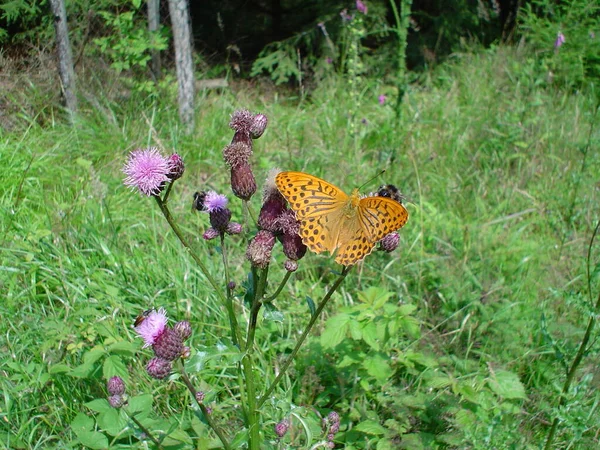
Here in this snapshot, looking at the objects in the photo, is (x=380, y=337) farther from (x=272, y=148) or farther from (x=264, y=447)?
(x=272, y=148)

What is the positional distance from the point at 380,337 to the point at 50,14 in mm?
4199

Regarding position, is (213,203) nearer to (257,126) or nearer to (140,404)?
(257,126)

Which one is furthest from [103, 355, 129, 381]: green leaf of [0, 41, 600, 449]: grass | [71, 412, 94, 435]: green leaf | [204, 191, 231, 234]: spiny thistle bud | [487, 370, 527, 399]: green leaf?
[487, 370, 527, 399]: green leaf

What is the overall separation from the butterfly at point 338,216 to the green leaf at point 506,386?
95cm

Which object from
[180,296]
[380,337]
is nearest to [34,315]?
[180,296]

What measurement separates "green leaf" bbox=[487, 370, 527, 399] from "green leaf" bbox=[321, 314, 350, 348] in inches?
24.3

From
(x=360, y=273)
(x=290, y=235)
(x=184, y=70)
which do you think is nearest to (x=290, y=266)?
(x=290, y=235)

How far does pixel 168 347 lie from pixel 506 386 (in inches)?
55.4

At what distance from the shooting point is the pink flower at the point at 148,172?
1.46 m

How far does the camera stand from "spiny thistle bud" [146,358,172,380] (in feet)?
4.81

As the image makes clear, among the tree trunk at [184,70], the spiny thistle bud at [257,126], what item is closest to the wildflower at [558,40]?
the tree trunk at [184,70]

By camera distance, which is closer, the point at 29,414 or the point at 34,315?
the point at 29,414

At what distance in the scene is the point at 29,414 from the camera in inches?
88.2

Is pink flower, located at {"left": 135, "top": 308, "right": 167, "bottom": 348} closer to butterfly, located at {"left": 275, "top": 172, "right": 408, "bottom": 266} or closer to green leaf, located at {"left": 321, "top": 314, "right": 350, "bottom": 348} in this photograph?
butterfly, located at {"left": 275, "top": 172, "right": 408, "bottom": 266}
